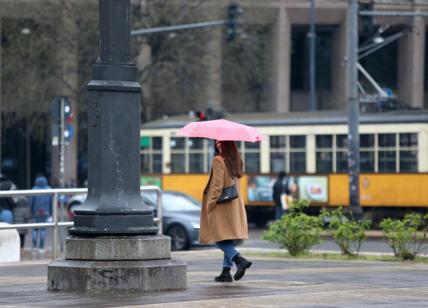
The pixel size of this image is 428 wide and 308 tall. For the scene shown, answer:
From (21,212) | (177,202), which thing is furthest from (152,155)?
(21,212)

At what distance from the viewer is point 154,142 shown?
132ft

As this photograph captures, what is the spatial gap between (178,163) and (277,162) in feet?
11.9

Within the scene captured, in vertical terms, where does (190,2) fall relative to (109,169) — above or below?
above

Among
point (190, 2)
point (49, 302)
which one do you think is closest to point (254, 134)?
point (49, 302)

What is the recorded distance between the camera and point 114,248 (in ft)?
42.8

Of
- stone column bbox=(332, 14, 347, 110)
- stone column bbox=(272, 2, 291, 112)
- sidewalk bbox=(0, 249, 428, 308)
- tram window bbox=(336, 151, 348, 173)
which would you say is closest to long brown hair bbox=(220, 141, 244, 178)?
sidewalk bbox=(0, 249, 428, 308)

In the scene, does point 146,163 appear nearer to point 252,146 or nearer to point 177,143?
point 177,143

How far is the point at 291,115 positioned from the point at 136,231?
25.7 meters

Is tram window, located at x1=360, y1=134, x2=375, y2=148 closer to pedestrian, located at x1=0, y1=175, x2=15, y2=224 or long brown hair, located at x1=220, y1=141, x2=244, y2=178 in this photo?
pedestrian, located at x1=0, y1=175, x2=15, y2=224

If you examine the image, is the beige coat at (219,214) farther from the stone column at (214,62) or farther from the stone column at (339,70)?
the stone column at (339,70)

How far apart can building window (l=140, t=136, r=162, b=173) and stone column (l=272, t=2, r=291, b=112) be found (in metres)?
23.5

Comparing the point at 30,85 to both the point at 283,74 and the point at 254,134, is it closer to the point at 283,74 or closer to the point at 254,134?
the point at 283,74

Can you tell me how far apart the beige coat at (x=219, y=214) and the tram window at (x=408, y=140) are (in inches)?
831

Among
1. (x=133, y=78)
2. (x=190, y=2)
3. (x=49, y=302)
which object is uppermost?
(x=190, y=2)
